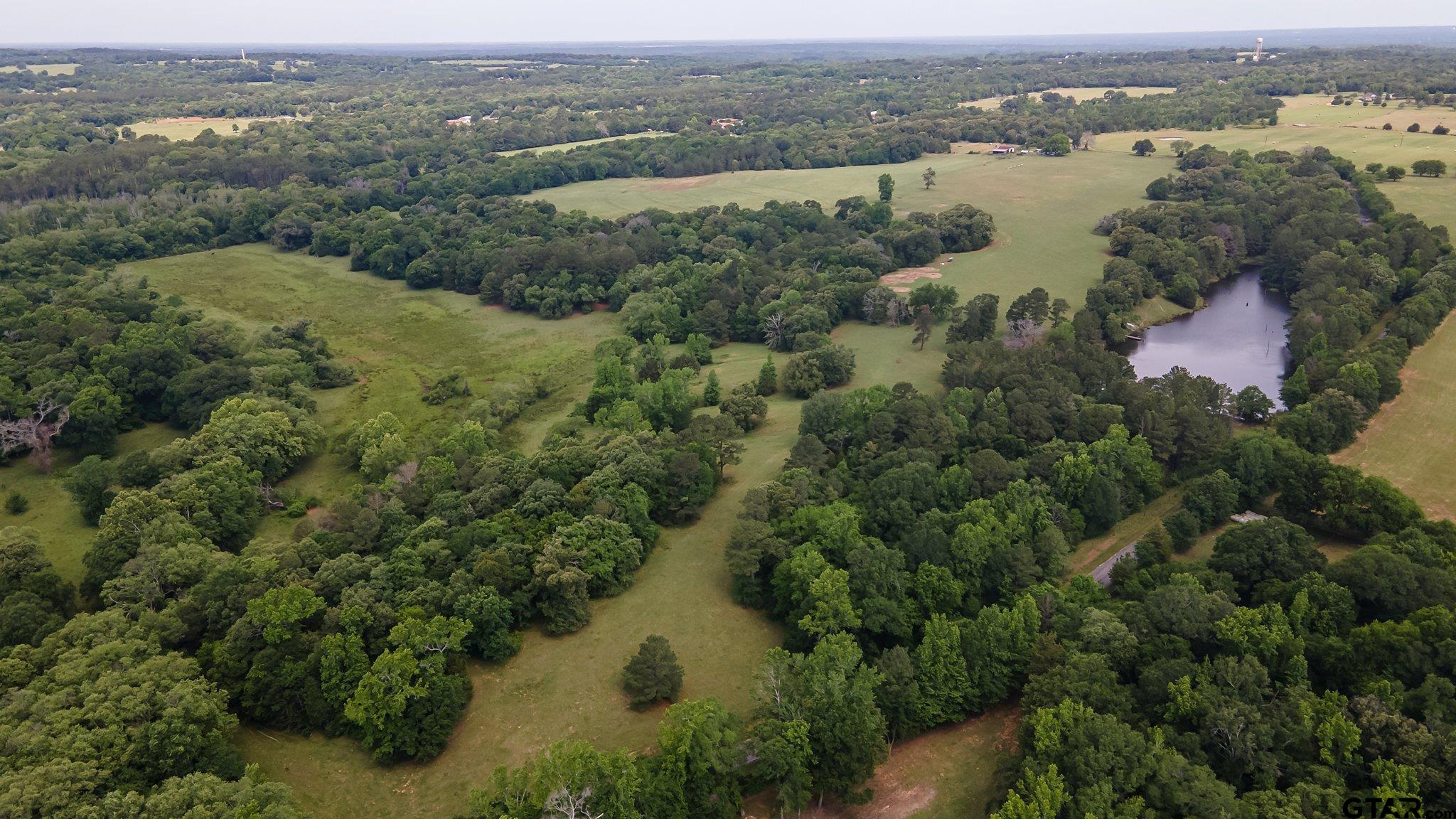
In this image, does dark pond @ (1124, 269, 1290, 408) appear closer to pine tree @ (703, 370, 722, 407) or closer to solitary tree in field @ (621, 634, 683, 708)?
pine tree @ (703, 370, 722, 407)

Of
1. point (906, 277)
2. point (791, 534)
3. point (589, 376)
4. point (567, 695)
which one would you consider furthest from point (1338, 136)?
point (567, 695)

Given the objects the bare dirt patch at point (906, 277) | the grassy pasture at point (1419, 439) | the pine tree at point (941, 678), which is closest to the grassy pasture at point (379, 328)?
the bare dirt patch at point (906, 277)

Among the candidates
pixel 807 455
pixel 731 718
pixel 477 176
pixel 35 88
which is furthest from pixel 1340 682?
pixel 35 88

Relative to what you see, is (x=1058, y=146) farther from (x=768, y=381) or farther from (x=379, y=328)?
(x=379, y=328)

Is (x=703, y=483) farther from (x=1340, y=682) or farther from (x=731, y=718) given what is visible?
(x=1340, y=682)

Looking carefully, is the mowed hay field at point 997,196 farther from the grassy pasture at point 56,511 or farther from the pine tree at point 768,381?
the grassy pasture at point 56,511

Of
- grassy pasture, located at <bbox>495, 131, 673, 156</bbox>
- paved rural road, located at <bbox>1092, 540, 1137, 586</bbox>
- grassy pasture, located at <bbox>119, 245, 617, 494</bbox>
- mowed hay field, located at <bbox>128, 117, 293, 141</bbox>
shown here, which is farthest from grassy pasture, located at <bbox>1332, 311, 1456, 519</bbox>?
mowed hay field, located at <bbox>128, 117, 293, 141</bbox>
